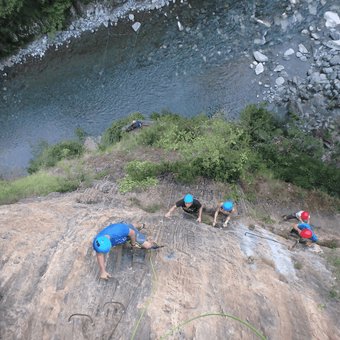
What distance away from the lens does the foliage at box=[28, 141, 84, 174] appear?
16594mm

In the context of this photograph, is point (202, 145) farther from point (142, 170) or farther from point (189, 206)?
point (189, 206)

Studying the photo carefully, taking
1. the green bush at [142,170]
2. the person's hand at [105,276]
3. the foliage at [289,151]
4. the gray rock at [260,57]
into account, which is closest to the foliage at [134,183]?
the green bush at [142,170]

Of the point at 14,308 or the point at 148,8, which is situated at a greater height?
the point at 148,8

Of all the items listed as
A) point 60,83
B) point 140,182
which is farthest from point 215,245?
point 60,83

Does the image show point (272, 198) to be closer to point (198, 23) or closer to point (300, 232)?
point (300, 232)

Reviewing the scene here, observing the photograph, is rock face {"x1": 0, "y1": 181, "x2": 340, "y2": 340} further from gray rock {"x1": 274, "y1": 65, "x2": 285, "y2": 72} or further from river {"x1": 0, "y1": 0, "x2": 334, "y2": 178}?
gray rock {"x1": 274, "y1": 65, "x2": 285, "y2": 72}

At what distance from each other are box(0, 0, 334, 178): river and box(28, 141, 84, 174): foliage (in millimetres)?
1221

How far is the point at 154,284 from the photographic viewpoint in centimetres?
785

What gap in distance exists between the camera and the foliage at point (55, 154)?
16594 mm

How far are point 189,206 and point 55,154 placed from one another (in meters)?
→ 8.84

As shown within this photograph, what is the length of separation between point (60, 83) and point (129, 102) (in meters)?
4.33

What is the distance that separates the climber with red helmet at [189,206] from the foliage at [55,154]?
7427mm

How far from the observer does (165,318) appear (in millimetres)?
7191

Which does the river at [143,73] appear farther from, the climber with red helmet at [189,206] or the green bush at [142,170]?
the climber with red helmet at [189,206]
